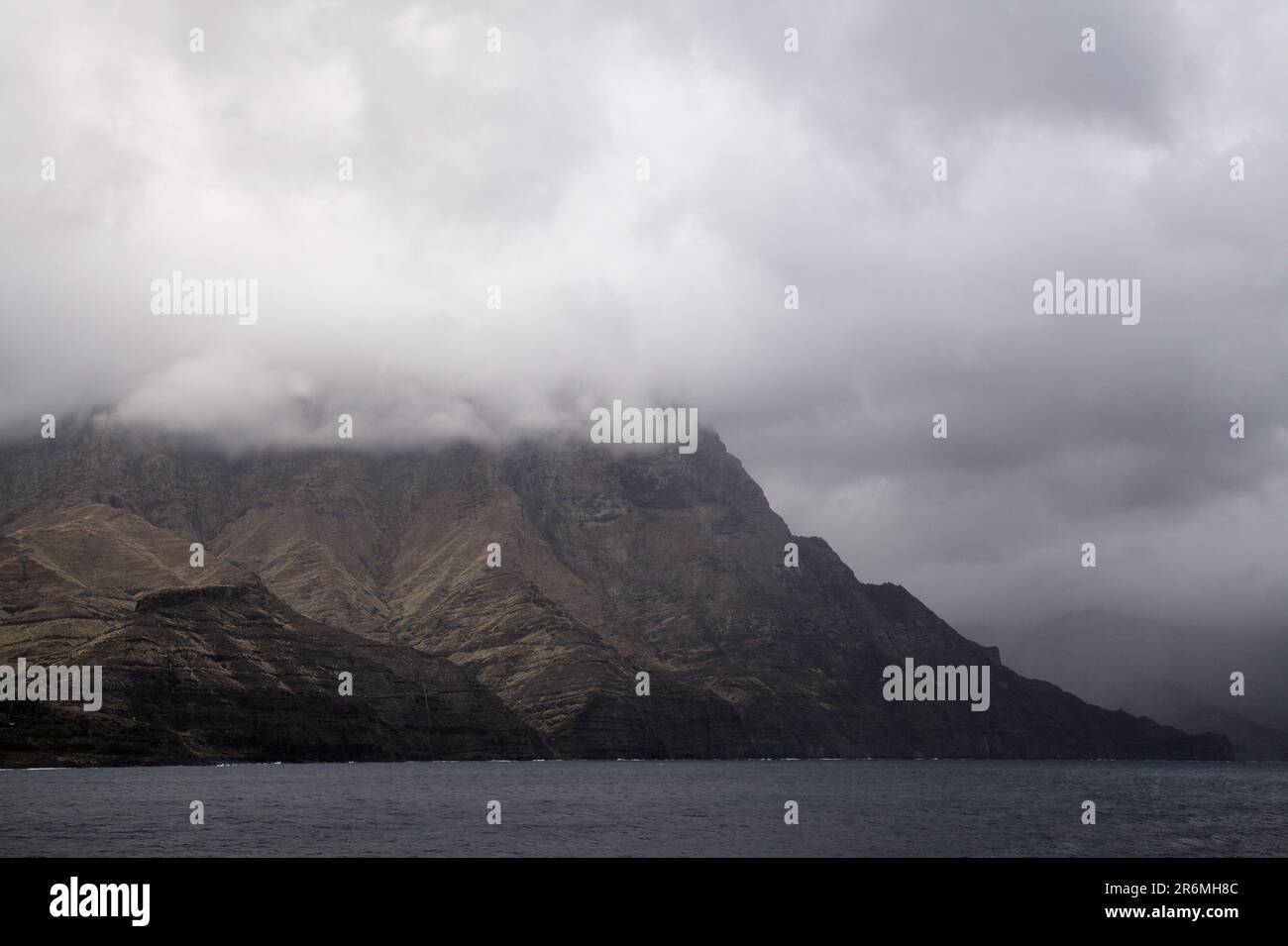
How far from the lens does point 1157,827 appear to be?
545 ft
